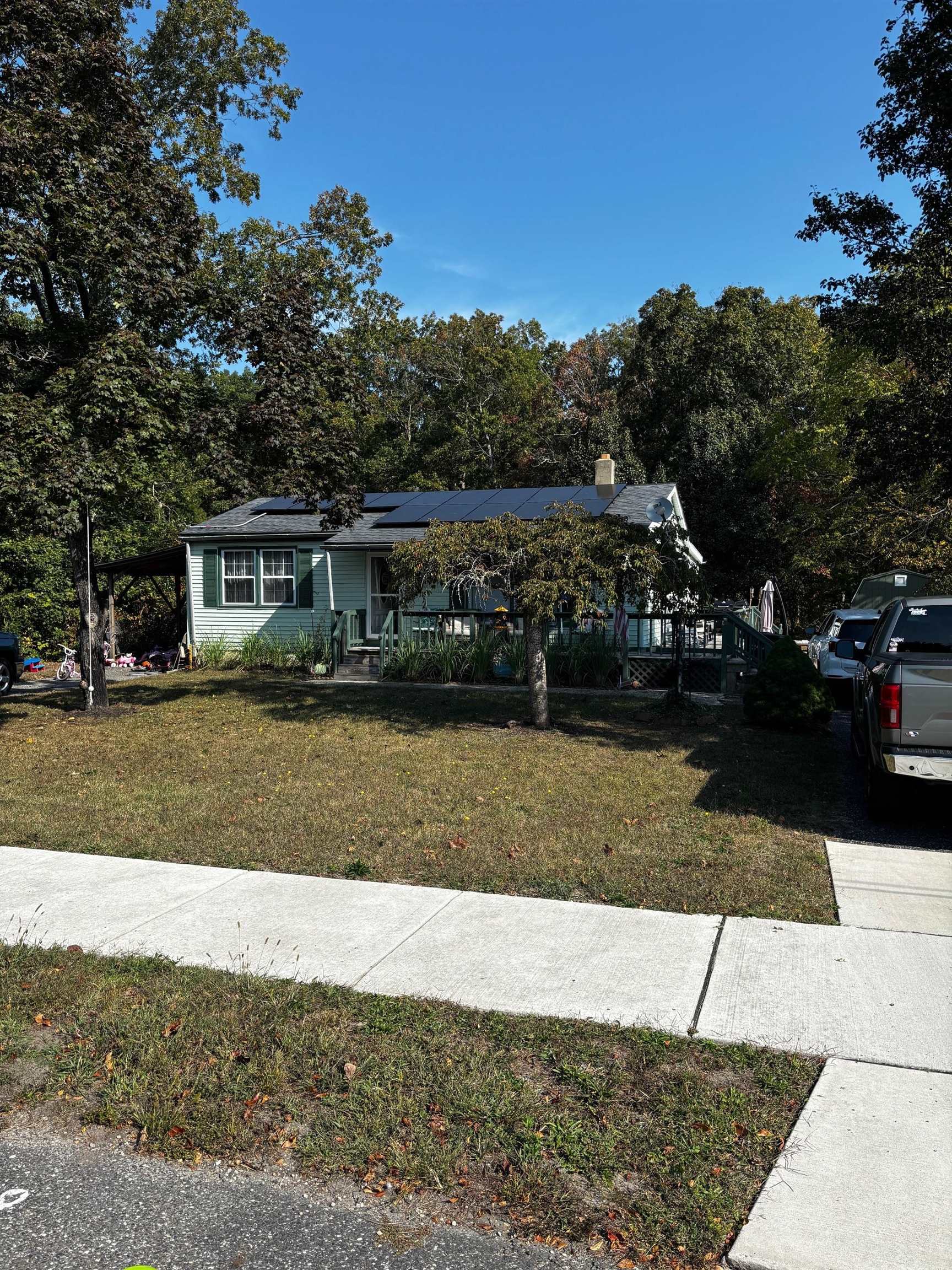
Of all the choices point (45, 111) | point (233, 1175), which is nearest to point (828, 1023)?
point (233, 1175)

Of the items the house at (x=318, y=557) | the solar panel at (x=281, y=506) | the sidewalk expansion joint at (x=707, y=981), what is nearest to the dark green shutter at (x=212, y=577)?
the house at (x=318, y=557)

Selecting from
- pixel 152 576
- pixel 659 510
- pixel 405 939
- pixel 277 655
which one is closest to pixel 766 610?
pixel 659 510

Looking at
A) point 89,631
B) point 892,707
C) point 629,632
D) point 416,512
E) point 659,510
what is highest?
point 416,512

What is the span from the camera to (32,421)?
10789mm

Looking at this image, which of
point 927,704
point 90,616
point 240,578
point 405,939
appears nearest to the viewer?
point 405,939

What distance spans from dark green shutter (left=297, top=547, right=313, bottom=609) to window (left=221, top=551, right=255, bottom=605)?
4.16ft

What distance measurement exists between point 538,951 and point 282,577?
1795 centimetres

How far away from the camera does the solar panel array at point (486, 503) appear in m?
19.5

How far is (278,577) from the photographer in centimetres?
2198

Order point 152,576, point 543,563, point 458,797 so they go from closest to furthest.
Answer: point 458,797, point 543,563, point 152,576

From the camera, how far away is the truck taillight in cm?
701

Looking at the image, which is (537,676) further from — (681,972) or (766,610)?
(766,610)

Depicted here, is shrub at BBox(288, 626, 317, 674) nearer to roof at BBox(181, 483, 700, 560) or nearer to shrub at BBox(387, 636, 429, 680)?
roof at BBox(181, 483, 700, 560)

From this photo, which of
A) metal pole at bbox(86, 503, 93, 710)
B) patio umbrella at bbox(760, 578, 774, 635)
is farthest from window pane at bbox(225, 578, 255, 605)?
patio umbrella at bbox(760, 578, 774, 635)
